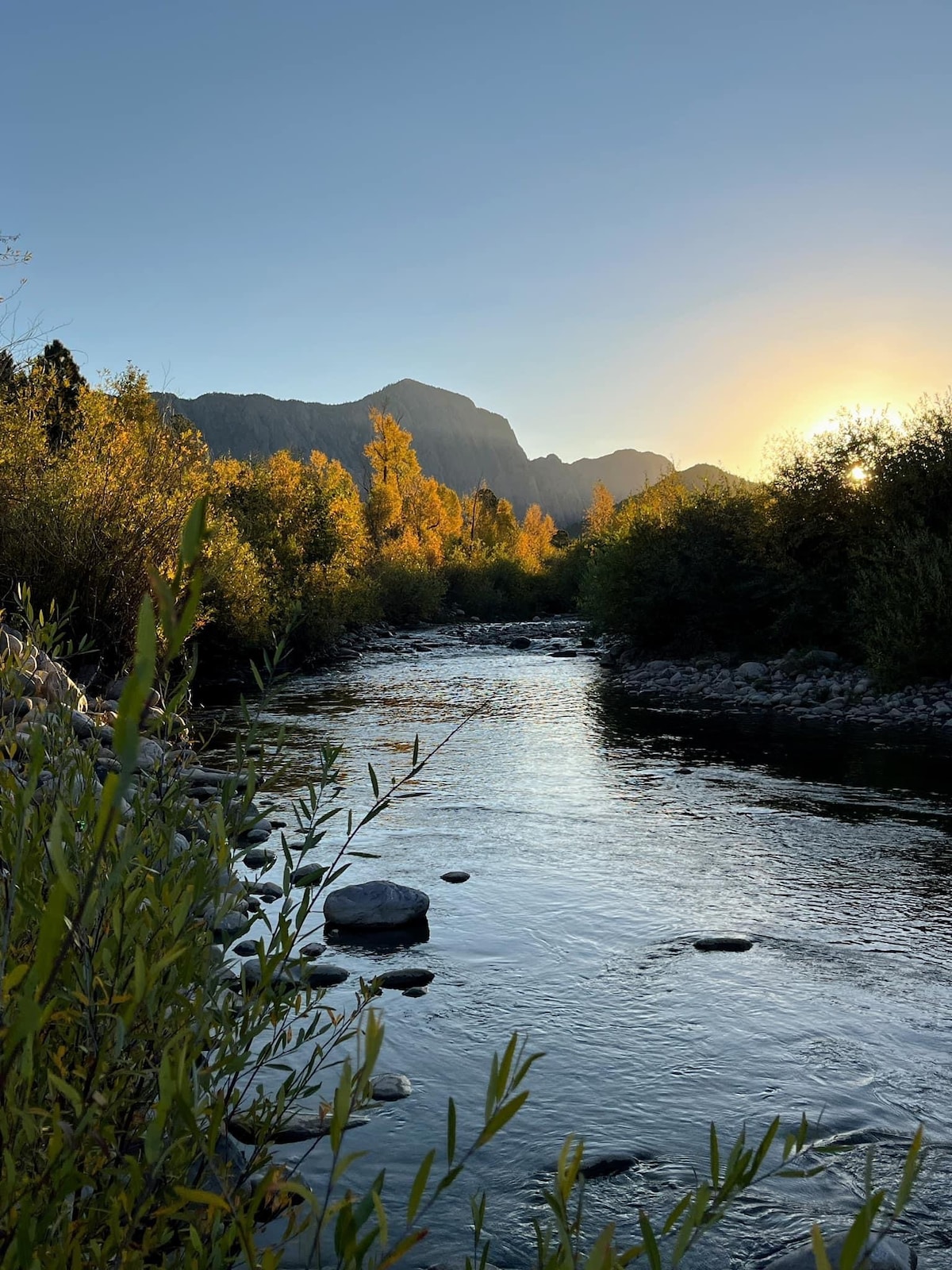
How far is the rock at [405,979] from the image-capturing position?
6.07m

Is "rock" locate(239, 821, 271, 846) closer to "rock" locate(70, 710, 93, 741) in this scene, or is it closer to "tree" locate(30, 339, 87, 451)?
"rock" locate(70, 710, 93, 741)

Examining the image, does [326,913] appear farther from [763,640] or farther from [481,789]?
[763,640]

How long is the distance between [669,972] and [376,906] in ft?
6.97

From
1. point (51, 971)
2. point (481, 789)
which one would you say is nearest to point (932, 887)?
point (481, 789)

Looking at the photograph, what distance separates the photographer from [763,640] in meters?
25.0

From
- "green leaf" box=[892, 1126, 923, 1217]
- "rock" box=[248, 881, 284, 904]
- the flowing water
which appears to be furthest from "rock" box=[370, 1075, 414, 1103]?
"green leaf" box=[892, 1126, 923, 1217]

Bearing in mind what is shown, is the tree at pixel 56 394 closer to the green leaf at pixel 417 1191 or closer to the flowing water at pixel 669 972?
the flowing water at pixel 669 972

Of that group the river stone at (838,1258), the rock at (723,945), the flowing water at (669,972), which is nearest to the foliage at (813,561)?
the flowing water at (669,972)

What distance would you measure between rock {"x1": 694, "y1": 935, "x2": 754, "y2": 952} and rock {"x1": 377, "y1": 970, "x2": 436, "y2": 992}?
1895mm

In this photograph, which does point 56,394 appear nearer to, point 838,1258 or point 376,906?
point 376,906

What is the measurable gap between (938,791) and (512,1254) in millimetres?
9356

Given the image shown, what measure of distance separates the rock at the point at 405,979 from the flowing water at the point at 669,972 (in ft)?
0.40

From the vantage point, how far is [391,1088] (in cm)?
474

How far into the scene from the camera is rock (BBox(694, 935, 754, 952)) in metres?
6.73
